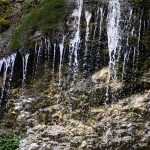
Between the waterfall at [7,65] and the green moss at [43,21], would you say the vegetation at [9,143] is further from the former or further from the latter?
the green moss at [43,21]

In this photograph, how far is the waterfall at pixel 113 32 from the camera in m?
13.6

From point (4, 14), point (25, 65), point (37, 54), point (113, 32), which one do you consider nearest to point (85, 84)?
point (113, 32)

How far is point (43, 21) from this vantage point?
48.9 ft

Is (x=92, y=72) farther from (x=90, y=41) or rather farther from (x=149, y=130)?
(x=149, y=130)

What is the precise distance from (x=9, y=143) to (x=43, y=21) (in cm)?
373

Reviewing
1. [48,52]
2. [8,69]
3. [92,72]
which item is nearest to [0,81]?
[8,69]

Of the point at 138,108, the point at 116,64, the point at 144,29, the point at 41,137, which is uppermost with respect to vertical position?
the point at 144,29

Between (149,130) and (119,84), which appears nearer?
(149,130)

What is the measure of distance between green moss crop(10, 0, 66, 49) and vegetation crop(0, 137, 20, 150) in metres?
2.74

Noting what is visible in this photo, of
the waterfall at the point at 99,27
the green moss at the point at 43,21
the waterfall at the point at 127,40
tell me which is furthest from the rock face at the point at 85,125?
the green moss at the point at 43,21

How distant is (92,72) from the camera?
13867 mm

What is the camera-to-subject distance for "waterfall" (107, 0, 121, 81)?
13592 millimetres

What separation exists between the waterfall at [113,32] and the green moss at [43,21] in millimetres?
1480

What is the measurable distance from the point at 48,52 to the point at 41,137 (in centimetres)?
255
